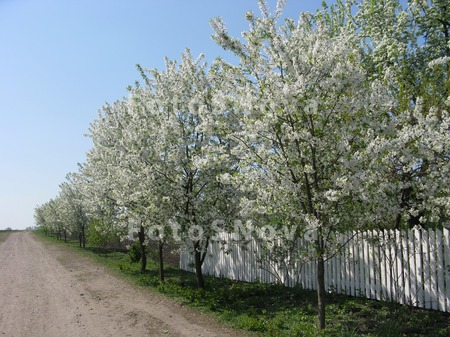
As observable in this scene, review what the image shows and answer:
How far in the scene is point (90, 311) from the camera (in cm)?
1032

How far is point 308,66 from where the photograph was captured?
721 cm

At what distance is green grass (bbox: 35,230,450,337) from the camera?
7.76 metres

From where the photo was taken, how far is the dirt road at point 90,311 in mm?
8547

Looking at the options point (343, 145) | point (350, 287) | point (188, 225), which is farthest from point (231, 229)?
point (343, 145)

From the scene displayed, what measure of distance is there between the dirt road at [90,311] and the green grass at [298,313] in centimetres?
60

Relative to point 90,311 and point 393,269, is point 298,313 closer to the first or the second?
point 393,269

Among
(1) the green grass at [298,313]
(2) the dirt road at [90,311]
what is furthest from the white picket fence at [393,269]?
(2) the dirt road at [90,311]

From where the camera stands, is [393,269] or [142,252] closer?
[393,269]

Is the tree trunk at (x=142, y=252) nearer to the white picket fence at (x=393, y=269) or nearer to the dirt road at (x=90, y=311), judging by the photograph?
the dirt road at (x=90, y=311)

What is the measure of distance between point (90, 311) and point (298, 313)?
18.5 feet

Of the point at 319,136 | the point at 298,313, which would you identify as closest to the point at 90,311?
the point at 298,313

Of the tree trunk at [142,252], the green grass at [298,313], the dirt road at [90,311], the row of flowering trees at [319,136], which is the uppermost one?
the row of flowering trees at [319,136]

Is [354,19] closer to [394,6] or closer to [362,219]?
[394,6]

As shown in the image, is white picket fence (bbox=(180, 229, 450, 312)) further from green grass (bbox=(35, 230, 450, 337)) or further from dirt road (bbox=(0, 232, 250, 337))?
dirt road (bbox=(0, 232, 250, 337))
